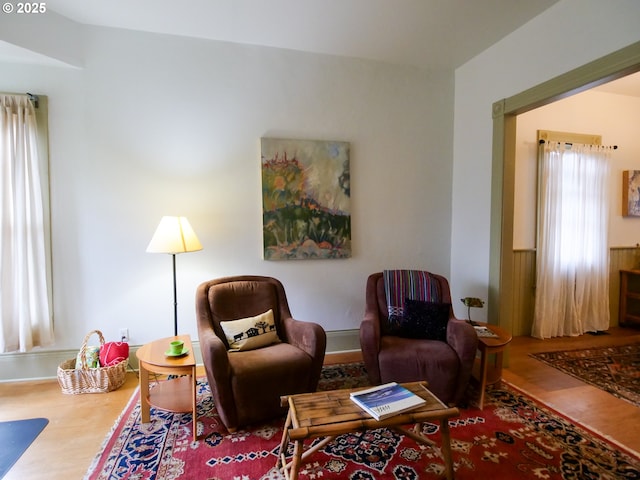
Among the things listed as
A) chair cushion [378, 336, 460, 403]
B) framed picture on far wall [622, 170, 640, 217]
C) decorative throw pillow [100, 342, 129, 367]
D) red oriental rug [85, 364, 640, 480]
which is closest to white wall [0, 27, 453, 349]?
decorative throw pillow [100, 342, 129, 367]

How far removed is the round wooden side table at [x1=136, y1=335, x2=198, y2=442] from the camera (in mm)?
2064

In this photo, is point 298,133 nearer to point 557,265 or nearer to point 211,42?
point 211,42

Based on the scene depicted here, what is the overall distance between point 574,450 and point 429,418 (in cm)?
111

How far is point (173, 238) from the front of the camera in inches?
96.0

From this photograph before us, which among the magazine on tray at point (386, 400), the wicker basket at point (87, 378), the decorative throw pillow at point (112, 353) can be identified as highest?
the magazine on tray at point (386, 400)

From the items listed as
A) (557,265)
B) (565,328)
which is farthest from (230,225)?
(565,328)

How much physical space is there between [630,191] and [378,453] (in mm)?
4659

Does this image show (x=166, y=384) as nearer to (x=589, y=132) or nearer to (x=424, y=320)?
(x=424, y=320)

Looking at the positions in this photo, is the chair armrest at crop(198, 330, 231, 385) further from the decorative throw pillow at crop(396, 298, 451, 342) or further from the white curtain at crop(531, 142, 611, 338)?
the white curtain at crop(531, 142, 611, 338)

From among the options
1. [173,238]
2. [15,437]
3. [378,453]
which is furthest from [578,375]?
[15,437]

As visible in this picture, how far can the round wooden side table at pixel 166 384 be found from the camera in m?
2.06

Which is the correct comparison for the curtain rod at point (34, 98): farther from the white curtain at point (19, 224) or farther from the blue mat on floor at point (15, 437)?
the blue mat on floor at point (15, 437)

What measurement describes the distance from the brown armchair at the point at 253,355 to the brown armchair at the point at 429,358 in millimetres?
410

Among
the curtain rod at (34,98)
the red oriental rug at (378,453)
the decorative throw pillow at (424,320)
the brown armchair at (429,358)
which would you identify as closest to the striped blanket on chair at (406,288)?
the decorative throw pillow at (424,320)
